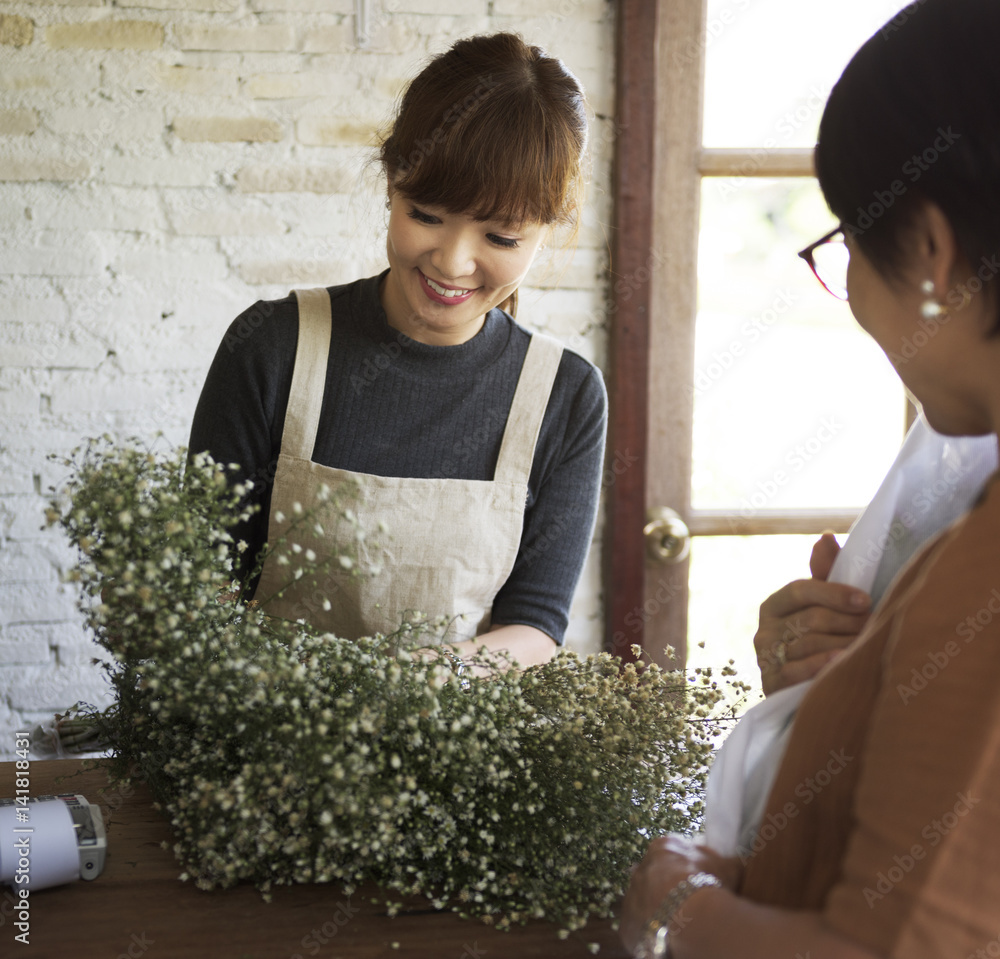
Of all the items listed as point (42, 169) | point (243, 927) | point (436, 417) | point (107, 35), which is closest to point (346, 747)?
point (243, 927)

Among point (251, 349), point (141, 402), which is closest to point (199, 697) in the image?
point (251, 349)

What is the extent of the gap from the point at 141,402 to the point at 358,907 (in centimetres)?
168

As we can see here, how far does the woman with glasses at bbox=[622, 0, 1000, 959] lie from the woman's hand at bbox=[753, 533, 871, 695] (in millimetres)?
175

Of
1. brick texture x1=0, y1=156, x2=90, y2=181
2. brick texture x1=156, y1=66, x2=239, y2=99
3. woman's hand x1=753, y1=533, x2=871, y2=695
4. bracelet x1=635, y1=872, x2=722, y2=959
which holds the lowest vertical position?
bracelet x1=635, y1=872, x2=722, y2=959

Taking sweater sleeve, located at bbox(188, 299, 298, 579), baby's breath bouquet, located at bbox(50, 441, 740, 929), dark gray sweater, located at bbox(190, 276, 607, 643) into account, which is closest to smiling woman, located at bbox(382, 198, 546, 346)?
dark gray sweater, located at bbox(190, 276, 607, 643)

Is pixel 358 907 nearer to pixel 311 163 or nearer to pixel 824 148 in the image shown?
pixel 824 148

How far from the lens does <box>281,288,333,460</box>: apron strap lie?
5.29 ft

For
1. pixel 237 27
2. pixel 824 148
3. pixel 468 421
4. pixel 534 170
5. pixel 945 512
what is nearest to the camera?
pixel 824 148

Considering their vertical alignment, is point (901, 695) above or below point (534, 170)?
below

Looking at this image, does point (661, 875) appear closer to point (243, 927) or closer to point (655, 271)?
point (243, 927)

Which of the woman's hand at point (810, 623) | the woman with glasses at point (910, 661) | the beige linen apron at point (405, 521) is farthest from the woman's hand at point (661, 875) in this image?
the beige linen apron at point (405, 521)

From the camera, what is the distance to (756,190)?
243 cm

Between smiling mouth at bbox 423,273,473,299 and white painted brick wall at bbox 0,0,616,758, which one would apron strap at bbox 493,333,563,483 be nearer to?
smiling mouth at bbox 423,273,473,299

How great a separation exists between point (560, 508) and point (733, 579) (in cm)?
96
